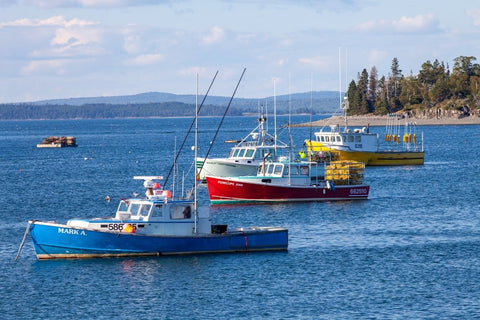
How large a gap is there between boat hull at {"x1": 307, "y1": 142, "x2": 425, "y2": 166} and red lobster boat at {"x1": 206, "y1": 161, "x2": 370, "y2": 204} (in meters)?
33.9

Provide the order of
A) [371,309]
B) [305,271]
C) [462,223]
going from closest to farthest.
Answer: [371,309], [305,271], [462,223]

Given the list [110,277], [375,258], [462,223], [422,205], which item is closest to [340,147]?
[422,205]

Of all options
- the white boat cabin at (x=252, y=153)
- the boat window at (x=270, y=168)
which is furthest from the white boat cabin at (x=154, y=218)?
the white boat cabin at (x=252, y=153)

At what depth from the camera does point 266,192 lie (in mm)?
65875

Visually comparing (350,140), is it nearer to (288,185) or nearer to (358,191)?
(358,191)

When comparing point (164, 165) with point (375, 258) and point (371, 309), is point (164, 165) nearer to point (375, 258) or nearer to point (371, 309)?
point (375, 258)

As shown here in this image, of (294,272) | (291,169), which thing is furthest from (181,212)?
(291,169)

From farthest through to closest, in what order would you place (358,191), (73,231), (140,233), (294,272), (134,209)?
(358,191) → (134,209) → (140,233) → (73,231) → (294,272)

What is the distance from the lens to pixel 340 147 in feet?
332

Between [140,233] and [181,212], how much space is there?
82.8 inches

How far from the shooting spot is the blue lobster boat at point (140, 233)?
4306 cm

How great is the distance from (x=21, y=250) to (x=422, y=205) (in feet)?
99.2

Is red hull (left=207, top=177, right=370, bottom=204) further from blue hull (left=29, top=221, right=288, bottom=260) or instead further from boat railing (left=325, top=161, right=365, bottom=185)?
blue hull (left=29, top=221, right=288, bottom=260)

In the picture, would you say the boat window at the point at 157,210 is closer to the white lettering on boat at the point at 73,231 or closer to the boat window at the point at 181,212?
the boat window at the point at 181,212
